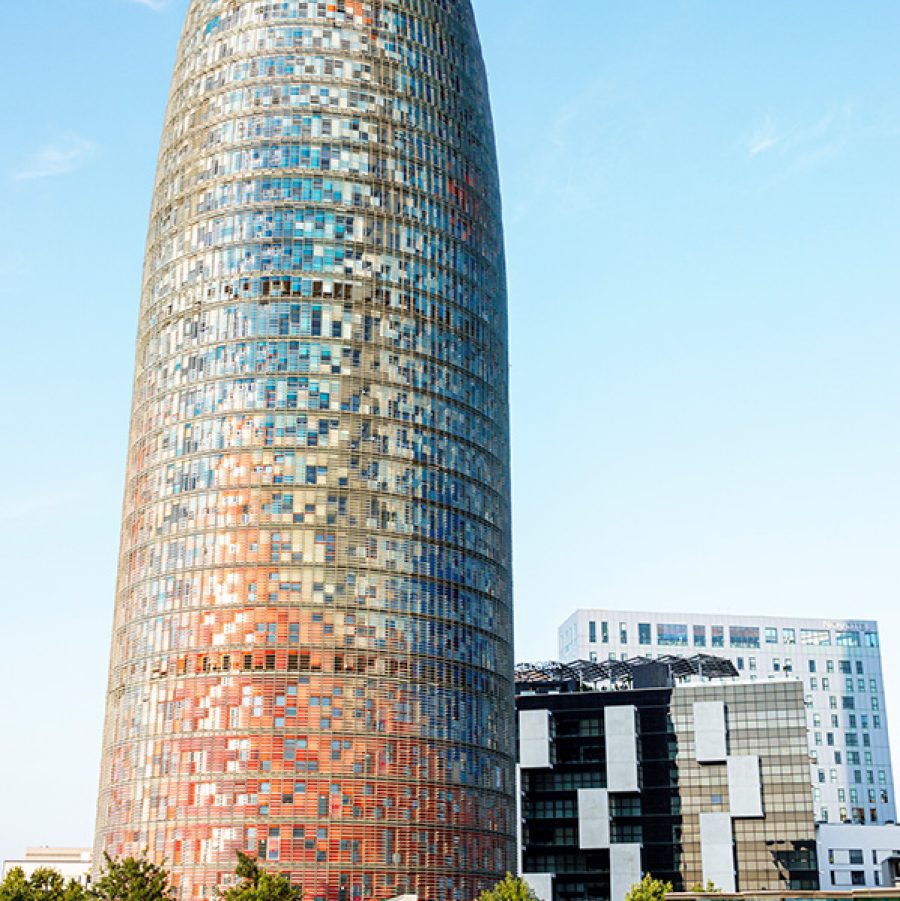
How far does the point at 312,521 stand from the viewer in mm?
175375

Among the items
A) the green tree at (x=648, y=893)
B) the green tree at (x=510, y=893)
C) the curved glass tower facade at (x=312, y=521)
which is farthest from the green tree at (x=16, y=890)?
the green tree at (x=648, y=893)

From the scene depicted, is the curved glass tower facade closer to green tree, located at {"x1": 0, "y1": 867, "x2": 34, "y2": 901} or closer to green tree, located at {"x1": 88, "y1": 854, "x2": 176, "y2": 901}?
green tree, located at {"x1": 88, "y1": 854, "x2": 176, "y2": 901}

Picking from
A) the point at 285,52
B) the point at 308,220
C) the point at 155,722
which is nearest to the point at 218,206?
the point at 308,220

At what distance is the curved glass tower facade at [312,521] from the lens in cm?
16600

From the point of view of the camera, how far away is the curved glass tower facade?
545 feet

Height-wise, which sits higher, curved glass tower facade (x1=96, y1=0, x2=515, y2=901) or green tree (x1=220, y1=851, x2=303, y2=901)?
curved glass tower facade (x1=96, y1=0, x2=515, y2=901)

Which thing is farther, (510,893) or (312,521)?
(312,521)

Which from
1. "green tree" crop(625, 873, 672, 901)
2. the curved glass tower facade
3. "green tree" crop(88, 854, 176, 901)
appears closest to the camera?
"green tree" crop(625, 873, 672, 901)

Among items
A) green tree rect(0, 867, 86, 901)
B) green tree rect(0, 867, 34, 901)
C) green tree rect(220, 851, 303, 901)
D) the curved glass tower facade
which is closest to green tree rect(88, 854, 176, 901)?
green tree rect(0, 867, 86, 901)

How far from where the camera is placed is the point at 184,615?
175 metres

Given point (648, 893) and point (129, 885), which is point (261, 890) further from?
point (648, 893)

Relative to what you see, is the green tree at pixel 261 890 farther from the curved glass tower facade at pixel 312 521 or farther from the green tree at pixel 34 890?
the curved glass tower facade at pixel 312 521

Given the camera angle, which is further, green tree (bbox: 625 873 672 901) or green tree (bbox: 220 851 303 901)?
green tree (bbox: 625 873 672 901)

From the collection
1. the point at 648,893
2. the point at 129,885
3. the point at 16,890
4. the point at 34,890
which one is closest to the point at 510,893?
the point at 648,893
